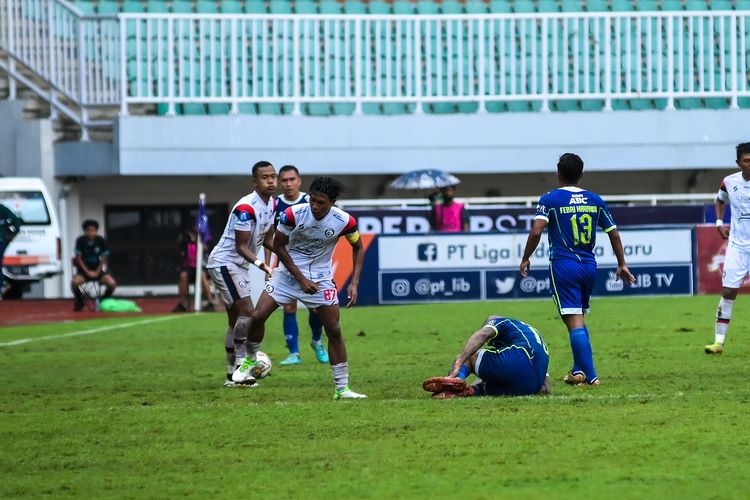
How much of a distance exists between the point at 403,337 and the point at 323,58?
13.6 metres

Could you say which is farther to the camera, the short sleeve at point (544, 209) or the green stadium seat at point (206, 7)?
the green stadium seat at point (206, 7)

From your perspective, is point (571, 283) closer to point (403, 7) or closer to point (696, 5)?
point (403, 7)

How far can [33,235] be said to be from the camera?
31.4 metres

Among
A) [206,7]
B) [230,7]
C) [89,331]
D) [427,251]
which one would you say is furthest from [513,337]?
[206,7]

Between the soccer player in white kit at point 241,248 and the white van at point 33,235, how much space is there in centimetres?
1818

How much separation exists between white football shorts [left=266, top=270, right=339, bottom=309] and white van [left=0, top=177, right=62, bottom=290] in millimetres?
19522

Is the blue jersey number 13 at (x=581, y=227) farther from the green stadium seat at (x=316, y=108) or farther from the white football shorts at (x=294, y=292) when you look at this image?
the green stadium seat at (x=316, y=108)

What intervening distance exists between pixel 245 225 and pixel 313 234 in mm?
1467

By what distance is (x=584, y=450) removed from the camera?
8.75 m

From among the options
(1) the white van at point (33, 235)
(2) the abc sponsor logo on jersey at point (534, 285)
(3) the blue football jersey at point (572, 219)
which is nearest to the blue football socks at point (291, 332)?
(3) the blue football jersey at point (572, 219)

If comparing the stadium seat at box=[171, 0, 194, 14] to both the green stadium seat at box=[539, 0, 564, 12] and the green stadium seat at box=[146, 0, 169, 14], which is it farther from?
the green stadium seat at box=[539, 0, 564, 12]

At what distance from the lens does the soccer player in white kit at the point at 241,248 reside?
13.4 metres

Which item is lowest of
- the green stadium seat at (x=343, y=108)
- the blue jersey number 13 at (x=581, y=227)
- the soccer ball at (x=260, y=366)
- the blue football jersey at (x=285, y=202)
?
the soccer ball at (x=260, y=366)

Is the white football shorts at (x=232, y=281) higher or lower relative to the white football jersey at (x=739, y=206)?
lower
